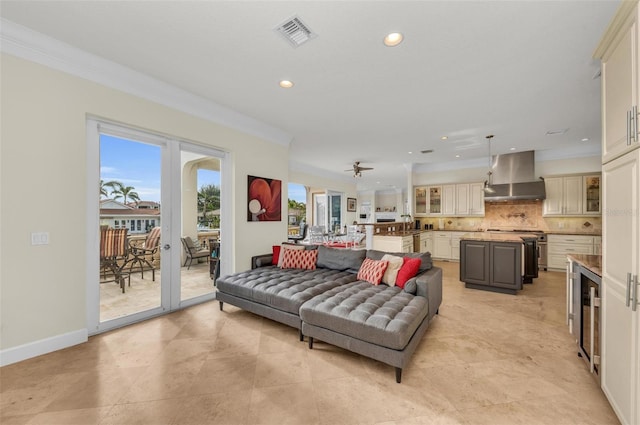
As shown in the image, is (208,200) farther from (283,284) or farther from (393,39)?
(393,39)

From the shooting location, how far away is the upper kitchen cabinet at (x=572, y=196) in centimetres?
579

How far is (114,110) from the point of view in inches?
113

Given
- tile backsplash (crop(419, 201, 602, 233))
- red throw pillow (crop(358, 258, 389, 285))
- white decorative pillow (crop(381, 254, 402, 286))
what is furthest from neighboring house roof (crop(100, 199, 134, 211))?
tile backsplash (crop(419, 201, 602, 233))

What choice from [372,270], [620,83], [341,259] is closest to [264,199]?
[341,259]

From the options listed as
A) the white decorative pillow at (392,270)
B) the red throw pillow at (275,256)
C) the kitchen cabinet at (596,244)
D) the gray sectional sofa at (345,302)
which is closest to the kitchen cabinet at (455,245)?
the kitchen cabinet at (596,244)

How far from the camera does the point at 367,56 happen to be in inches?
101

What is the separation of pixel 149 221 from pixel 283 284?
1.86m

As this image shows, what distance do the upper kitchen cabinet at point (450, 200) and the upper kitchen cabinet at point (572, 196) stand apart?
4.45ft

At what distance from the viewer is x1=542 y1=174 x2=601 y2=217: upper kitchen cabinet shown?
19.0 ft

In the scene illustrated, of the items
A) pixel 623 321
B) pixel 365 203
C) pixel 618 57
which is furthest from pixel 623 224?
pixel 365 203

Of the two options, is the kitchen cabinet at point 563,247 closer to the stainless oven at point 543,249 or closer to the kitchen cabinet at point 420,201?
the stainless oven at point 543,249

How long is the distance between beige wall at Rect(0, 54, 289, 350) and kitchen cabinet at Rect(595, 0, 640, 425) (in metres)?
4.18

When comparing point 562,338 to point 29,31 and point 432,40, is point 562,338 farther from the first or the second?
point 29,31

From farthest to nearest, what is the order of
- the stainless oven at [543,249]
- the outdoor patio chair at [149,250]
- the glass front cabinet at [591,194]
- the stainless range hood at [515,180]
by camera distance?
the stainless range hood at [515,180]
the stainless oven at [543,249]
the glass front cabinet at [591,194]
the outdoor patio chair at [149,250]
